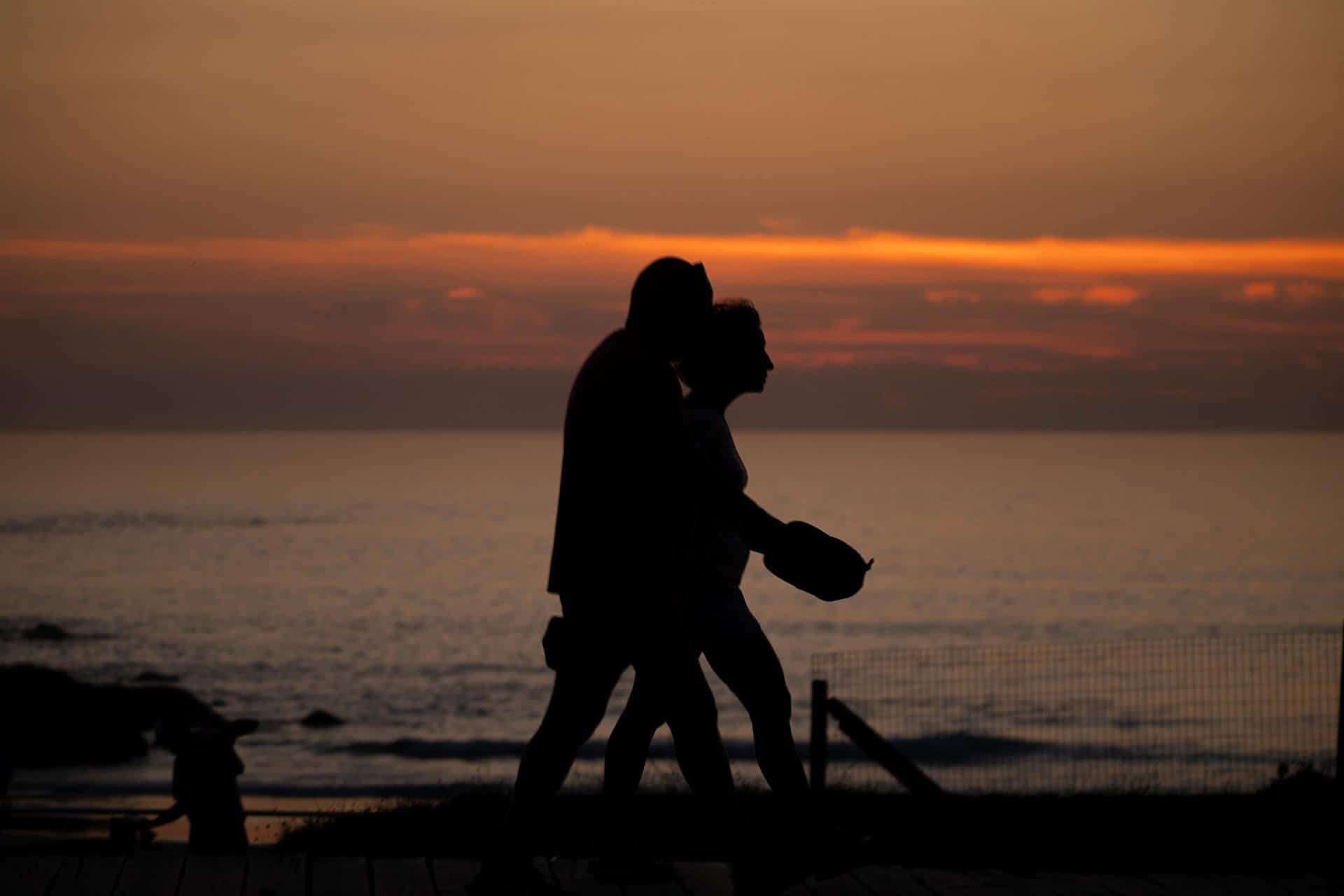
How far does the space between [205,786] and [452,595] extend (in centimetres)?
6150

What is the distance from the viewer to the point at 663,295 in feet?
14.5

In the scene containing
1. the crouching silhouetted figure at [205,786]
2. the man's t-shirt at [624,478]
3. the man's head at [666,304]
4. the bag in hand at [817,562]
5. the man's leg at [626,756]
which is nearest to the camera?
the man's t-shirt at [624,478]

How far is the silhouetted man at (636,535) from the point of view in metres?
4.34

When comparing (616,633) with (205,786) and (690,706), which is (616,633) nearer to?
(690,706)

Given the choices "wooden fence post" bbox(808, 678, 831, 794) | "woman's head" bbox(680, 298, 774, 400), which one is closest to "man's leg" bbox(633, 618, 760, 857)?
"woman's head" bbox(680, 298, 774, 400)

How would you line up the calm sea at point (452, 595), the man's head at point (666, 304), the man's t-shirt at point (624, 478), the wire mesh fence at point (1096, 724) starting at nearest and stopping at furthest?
the man's t-shirt at point (624, 478), the man's head at point (666, 304), the wire mesh fence at point (1096, 724), the calm sea at point (452, 595)

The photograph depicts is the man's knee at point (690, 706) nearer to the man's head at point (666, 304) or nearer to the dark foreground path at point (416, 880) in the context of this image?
the dark foreground path at point (416, 880)

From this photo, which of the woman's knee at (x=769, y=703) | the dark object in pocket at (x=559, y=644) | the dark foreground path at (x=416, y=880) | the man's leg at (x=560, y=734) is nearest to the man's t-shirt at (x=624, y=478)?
the dark object in pocket at (x=559, y=644)

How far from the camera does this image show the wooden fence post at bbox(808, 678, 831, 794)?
8867 millimetres

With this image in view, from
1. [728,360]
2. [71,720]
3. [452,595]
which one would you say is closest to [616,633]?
[728,360]

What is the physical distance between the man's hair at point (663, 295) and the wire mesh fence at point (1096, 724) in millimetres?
14911

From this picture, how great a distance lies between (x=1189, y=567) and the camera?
79.6 metres

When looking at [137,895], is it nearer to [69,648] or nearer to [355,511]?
[69,648]

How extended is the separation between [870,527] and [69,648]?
61.4m
